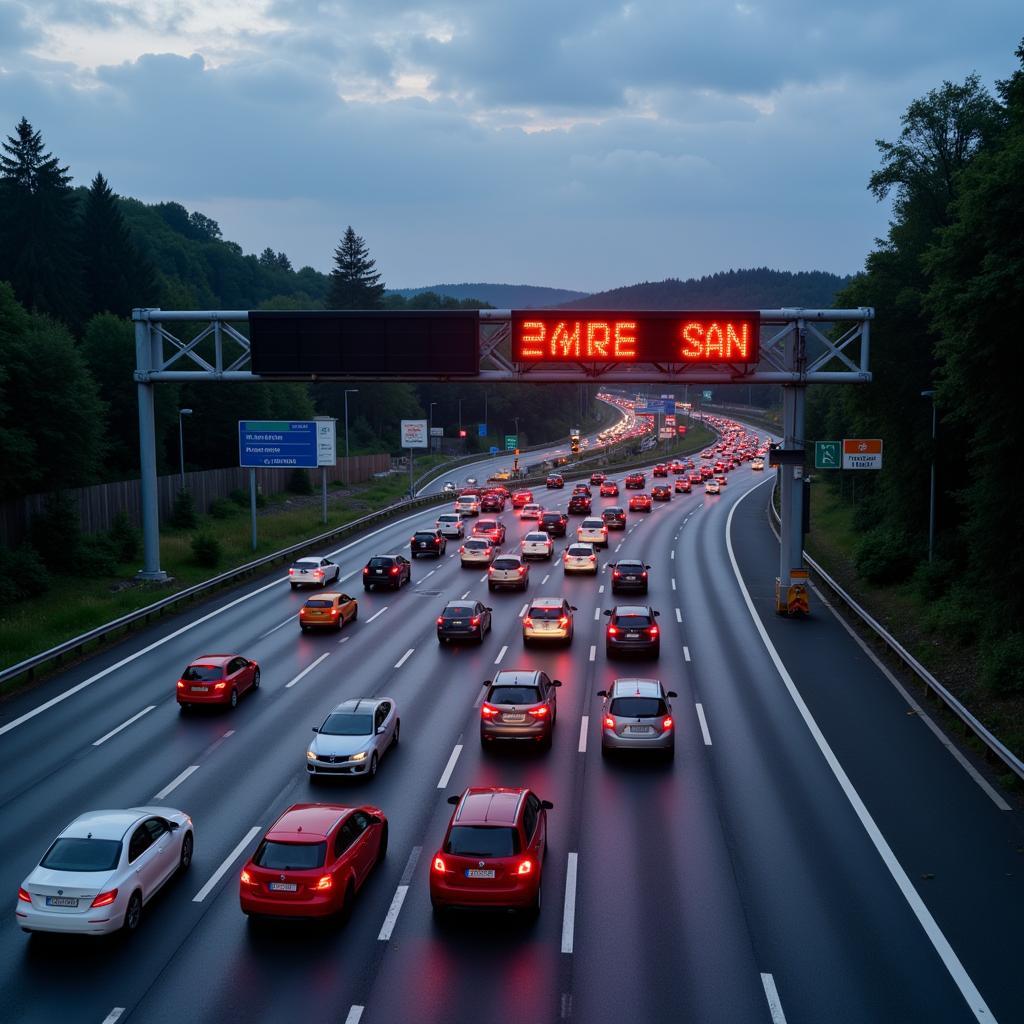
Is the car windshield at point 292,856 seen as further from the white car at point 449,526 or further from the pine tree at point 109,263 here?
the pine tree at point 109,263

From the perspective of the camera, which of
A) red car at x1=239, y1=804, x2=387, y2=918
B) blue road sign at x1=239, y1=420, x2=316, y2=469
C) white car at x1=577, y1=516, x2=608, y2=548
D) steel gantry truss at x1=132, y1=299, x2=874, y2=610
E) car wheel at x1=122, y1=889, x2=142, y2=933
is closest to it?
red car at x1=239, y1=804, x2=387, y2=918

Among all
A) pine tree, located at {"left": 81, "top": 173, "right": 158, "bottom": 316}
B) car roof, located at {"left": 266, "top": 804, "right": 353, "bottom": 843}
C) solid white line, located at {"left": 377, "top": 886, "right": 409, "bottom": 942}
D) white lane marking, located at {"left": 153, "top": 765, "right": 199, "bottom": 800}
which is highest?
pine tree, located at {"left": 81, "top": 173, "right": 158, "bottom": 316}

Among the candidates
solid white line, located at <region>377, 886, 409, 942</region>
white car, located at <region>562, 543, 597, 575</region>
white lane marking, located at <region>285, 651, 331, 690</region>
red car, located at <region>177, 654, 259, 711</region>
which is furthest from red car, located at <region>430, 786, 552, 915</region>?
white car, located at <region>562, 543, 597, 575</region>

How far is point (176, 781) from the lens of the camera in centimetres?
2233

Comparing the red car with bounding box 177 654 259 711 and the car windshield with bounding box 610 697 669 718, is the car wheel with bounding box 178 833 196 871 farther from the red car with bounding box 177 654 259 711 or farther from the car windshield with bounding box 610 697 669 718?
the red car with bounding box 177 654 259 711

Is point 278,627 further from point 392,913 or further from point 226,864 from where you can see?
point 392,913

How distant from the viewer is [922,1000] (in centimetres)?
1352

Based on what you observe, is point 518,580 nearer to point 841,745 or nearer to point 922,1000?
point 841,745

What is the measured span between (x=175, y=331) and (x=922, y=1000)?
8439 centimetres

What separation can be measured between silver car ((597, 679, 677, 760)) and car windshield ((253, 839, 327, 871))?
9.27m

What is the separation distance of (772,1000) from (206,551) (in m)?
42.6

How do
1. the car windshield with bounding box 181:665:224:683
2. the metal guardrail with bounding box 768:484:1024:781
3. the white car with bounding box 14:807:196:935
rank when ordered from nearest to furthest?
the white car with bounding box 14:807:196:935
the metal guardrail with bounding box 768:484:1024:781
the car windshield with bounding box 181:665:224:683

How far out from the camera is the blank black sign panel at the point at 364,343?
37.2 meters

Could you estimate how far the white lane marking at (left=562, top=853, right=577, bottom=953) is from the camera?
593 inches
